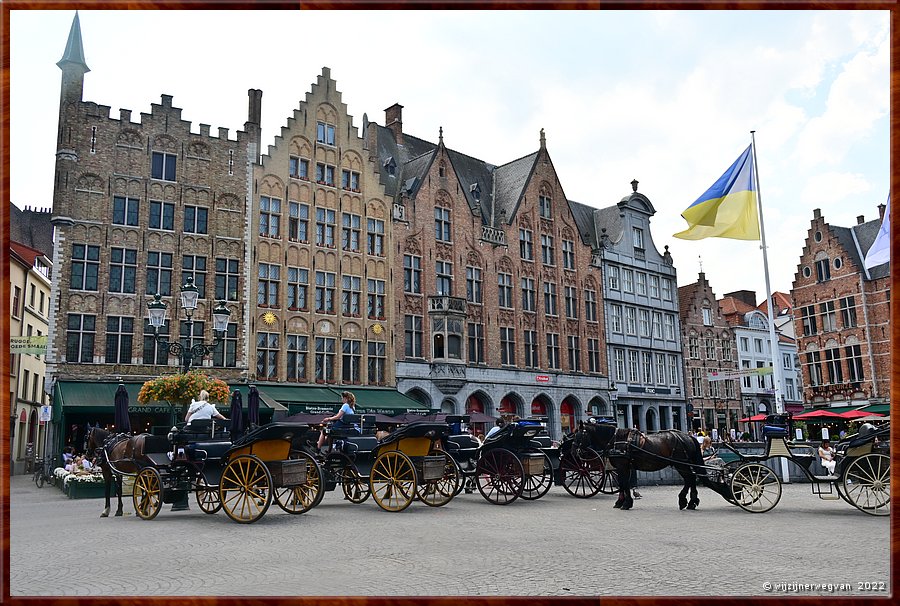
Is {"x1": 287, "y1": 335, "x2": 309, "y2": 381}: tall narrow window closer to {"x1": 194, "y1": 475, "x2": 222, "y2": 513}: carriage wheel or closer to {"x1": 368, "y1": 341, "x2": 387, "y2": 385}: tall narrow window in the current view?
{"x1": 368, "y1": 341, "x2": 387, "y2": 385}: tall narrow window

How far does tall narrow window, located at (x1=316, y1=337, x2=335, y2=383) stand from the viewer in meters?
31.5

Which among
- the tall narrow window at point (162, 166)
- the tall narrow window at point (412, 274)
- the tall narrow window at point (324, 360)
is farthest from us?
the tall narrow window at point (412, 274)

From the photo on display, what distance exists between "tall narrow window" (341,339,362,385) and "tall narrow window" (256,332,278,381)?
10.3ft

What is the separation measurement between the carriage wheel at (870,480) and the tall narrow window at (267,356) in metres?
23.2

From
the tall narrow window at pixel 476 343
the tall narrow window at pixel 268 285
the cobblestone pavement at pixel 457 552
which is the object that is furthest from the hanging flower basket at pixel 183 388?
the tall narrow window at pixel 476 343

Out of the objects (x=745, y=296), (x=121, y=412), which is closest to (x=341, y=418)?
(x=121, y=412)

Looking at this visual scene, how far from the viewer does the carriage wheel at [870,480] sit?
35.6 ft

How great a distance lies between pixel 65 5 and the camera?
3.80 metres

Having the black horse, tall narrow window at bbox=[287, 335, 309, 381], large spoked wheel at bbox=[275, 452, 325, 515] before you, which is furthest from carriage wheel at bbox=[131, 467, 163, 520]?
tall narrow window at bbox=[287, 335, 309, 381]

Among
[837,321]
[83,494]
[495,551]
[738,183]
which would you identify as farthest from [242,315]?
[837,321]

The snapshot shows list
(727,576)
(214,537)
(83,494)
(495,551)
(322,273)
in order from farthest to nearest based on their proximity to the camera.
Result: (322,273) < (83,494) < (214,537) < (495,551) < (727,576)

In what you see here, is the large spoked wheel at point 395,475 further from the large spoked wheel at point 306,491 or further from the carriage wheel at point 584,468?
the carriage wheel at point 584,468

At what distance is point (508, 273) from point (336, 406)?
13.2 meters

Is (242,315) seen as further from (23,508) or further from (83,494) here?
(23,508)
